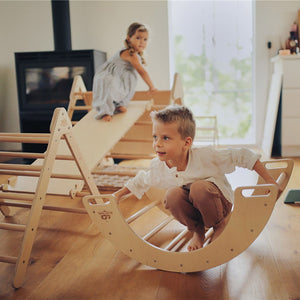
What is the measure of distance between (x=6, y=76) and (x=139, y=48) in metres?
2.39

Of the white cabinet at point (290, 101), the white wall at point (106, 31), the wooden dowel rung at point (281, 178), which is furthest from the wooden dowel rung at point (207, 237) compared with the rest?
the white wall at point (106, 31)

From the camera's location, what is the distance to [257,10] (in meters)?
4.08

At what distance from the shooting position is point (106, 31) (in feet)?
14.2

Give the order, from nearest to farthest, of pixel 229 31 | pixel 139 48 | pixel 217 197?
pixel 217 197 < pixel 139 48 < pixel 229 31

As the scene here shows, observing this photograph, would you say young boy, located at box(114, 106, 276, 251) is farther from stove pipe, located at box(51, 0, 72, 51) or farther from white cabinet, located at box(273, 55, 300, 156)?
stove pipe, located at box(51, 0, 72, 51)

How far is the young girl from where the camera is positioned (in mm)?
2625

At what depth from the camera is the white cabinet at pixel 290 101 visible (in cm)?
355

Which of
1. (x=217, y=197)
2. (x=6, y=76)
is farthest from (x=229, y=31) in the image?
(x=217, y=197)

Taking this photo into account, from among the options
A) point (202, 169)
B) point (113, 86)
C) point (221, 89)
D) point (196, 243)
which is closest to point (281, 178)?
point (202, 169)

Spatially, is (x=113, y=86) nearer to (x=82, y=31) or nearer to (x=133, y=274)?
(x=133, y=274)

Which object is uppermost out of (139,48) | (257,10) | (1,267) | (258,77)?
(257,10)

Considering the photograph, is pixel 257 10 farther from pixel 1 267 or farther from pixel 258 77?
pixel 1 267

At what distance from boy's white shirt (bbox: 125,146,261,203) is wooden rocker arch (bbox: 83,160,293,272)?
0.15 meters

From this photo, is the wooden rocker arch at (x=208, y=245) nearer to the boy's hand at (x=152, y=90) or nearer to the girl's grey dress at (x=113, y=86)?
the girl's grey dress at (x=113, y=86)
